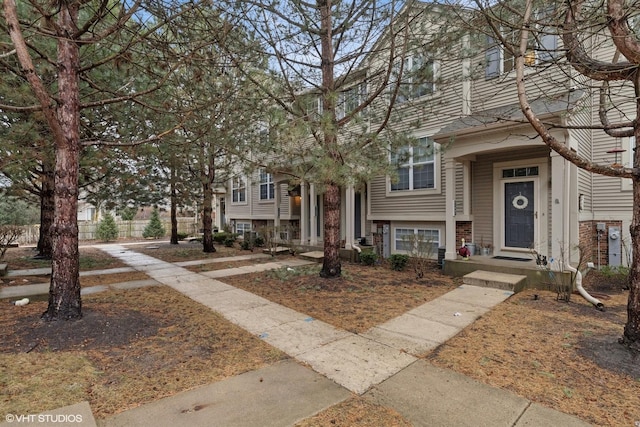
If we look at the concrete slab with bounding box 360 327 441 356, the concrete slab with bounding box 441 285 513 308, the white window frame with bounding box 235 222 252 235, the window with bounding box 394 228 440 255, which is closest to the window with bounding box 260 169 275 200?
the white window frame with bounding box 235 222 252 235

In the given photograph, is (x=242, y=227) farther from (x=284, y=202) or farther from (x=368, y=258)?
(x=368, y=258)

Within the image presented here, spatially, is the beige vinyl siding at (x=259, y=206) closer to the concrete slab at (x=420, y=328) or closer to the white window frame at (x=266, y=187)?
the white window frame at (x=266, y=187)

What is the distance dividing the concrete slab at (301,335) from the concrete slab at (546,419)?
2.14 m

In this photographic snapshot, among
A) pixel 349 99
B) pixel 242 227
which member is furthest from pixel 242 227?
pixel 349 99

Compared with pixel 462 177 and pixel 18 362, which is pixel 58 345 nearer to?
pixel 18 362

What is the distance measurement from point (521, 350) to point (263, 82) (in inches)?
259

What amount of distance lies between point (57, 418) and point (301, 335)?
99.8 inches

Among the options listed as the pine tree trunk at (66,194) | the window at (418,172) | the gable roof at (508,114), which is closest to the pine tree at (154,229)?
the window at (418,172)

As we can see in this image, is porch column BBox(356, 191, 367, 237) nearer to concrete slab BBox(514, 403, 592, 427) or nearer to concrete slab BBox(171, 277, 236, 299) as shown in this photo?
concrete slab BBox(171, 277, 236, 299)

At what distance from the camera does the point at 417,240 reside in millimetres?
8414

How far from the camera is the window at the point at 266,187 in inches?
615

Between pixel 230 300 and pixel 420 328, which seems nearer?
pixel 420 328

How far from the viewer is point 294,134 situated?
19.0ft

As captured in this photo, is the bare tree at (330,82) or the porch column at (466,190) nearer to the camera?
the bare tree at (330,82)
